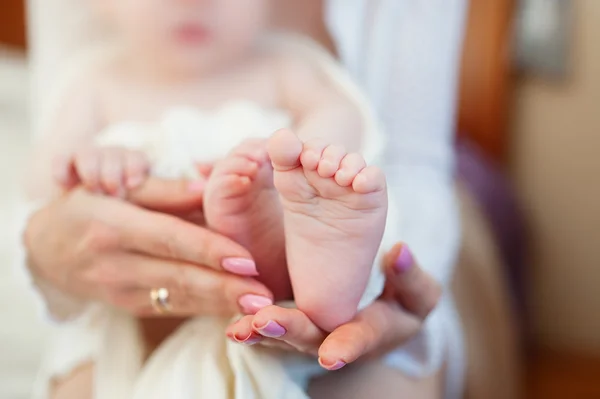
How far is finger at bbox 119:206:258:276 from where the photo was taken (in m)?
0.55

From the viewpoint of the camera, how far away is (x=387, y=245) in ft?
2.04

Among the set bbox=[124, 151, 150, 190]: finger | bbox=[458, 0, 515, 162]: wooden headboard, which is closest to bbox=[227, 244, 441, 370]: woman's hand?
bbox=[124, 151, 150, 190]: finger

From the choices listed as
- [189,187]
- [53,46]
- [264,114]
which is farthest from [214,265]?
[53,46]

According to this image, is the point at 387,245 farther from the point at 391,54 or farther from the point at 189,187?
the point at 391,54

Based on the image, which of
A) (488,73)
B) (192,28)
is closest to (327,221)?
(192,28)

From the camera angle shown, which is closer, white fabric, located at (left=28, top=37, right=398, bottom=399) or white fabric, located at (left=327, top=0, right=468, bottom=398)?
white fabric, located at (left=28, top=37, right=398, bottom=399)

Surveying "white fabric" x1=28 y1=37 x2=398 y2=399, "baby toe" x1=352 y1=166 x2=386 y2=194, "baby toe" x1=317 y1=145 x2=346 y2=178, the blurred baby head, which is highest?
the blurred baby head

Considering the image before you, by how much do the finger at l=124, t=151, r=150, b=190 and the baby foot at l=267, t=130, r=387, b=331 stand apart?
0.61 ft

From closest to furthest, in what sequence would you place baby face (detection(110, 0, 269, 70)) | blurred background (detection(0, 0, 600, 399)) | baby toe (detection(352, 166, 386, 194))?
baby toe (detection(352, 166, 386, 194))
baby face (detection(110, 0, 269, 70))
blurred background (detection(0, 0, 600, 399))

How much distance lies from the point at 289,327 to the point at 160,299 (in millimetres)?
170

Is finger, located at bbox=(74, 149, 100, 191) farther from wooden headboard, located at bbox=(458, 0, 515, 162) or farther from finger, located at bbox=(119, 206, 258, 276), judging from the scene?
wooden headboard, located at bbox=(458, 0, 515, 162)

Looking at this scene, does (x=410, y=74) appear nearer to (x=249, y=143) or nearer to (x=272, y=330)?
(x=249, y=143)

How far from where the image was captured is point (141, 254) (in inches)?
25.2

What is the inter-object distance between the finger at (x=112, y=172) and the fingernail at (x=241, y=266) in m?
0.15
